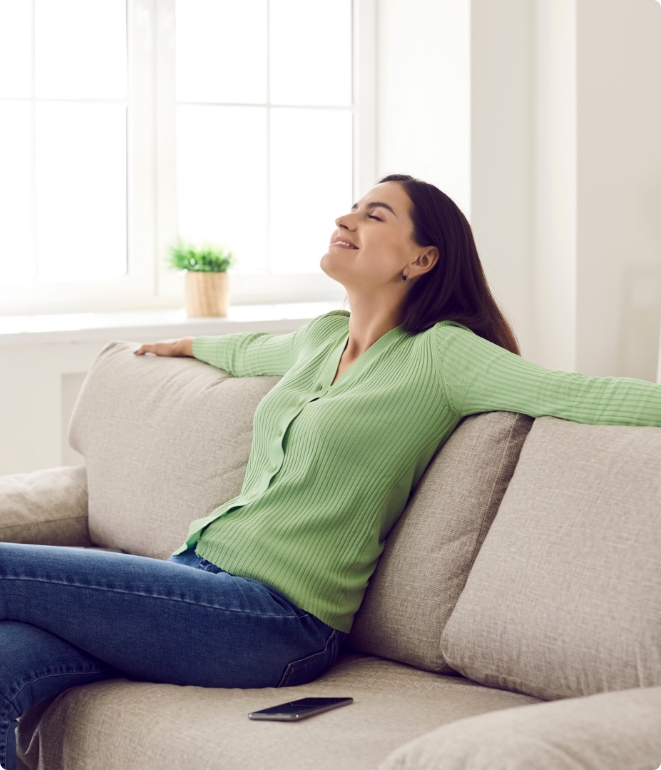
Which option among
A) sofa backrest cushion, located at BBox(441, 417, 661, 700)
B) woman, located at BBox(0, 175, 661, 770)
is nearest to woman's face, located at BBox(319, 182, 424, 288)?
woman, located at BBox(0, 175, 661, 770)

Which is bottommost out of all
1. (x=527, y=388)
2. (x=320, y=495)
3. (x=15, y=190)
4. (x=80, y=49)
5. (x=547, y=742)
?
(x=547, y=742)

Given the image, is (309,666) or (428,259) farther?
(428,259)

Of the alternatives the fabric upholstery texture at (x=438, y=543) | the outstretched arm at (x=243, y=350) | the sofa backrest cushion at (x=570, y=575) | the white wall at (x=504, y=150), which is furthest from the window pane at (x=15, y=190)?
the sofa backrest cushion at (x=570, y=575)

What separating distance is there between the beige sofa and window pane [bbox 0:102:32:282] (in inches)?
82.8

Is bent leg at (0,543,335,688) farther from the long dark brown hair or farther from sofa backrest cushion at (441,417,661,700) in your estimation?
the long dark brown hair

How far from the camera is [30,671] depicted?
1502mm

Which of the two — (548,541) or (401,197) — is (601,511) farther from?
(401,197)

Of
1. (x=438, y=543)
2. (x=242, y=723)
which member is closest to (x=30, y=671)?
(x=242, y=723)

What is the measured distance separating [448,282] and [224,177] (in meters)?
1.95

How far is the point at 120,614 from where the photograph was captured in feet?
5.04

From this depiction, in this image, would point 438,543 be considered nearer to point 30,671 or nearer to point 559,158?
point 30,671

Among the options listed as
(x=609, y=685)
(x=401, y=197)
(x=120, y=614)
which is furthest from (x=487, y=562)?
(x=401, y=197)

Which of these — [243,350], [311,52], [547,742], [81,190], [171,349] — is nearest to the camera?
[547,742]

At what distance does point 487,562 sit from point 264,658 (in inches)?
14.6
